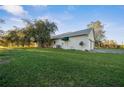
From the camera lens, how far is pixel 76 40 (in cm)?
421

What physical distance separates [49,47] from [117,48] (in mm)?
1600

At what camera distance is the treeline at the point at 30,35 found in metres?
4.09

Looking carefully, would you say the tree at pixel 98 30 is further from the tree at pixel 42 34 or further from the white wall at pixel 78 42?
the tree at pixel 42 34

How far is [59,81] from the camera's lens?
2.83 meters

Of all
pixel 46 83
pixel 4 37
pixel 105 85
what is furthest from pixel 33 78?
pixel 4 37

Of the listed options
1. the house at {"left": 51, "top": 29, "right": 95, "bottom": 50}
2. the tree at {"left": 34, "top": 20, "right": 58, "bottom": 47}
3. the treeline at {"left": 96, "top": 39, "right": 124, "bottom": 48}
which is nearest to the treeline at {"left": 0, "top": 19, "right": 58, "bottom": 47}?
the tree at {"left": 34, "top": 20, "right": 58, "bottom": 47}

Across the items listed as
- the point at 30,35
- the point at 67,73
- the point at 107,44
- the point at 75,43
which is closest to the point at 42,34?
the point at 30,35

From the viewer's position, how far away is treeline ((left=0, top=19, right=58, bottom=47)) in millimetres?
4090

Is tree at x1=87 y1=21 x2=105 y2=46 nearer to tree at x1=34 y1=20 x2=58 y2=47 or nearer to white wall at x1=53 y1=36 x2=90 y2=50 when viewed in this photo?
white wall at x1=53 y1=36 x2=90 y2=50

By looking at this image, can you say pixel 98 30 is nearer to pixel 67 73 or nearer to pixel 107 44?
pixel 107 44

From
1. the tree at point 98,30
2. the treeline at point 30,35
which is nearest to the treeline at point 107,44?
the tree at point 98,30

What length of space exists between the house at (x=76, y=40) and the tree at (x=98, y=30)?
91 mm

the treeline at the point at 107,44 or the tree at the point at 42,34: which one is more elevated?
the tree at the point at 42,34

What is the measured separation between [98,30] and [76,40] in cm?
57
